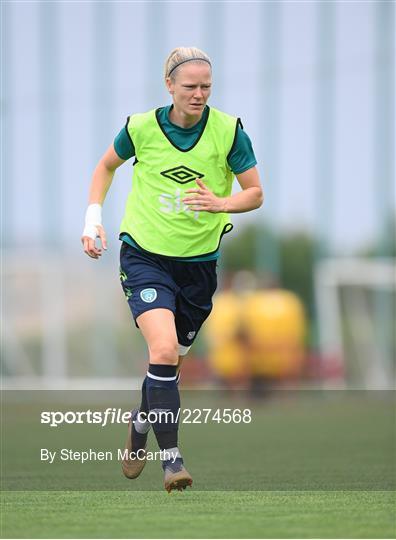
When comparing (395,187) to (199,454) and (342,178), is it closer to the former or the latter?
(342,178)

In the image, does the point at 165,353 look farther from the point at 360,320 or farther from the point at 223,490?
the point at 360,320

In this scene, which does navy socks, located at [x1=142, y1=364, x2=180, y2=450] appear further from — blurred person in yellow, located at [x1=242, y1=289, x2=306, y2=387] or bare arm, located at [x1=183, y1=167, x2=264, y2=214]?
blurred person in yellow, located at [x1=242, y1=289, x2=306, y2=387]

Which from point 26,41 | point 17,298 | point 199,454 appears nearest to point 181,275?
point 199,454

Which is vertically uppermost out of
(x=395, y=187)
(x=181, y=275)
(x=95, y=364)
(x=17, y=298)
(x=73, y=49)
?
(x=73, y=49)

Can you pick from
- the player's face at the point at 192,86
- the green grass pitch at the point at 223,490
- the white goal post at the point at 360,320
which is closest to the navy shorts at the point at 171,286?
the player's face at the point at 192,86

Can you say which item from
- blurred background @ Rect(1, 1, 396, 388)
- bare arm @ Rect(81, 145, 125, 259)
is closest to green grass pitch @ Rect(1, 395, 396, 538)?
bare arm @ Rect(81, 145, 125, 259)

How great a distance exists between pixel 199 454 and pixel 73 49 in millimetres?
15394

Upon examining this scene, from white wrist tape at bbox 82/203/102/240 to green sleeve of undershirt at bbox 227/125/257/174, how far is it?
0.68 metres

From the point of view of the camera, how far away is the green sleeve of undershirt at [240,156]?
5539mm

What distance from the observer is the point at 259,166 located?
20672 millimetres

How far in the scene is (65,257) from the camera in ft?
67.1

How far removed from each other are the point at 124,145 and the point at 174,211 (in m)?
0.43

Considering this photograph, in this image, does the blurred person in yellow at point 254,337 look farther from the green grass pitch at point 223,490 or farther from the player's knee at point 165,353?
the player's knee at point 165,353

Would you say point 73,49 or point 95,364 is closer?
point 95,364
